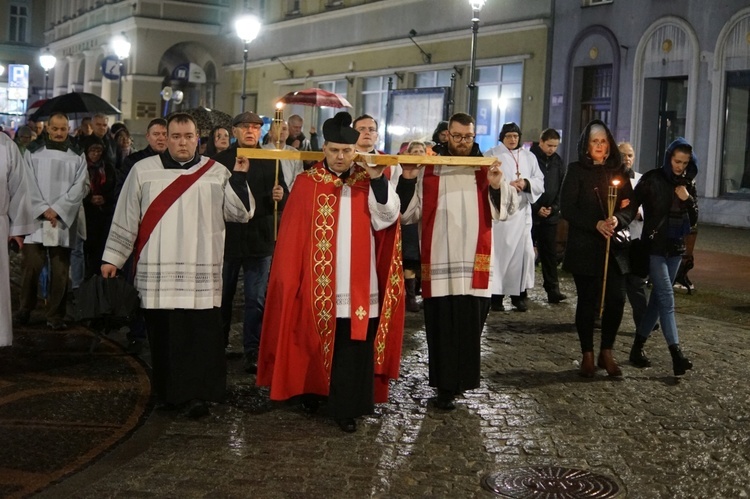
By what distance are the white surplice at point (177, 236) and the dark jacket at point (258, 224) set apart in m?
1.42

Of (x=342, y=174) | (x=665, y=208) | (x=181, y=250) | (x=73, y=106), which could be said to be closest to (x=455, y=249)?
(x=342, y=174)

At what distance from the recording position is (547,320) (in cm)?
1117

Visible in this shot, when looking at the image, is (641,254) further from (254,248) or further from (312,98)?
(312,98)

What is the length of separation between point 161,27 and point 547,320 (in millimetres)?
33031

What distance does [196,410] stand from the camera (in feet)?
22.9

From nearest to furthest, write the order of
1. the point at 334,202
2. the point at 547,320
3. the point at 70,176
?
the point at 334,202 → the point at 70,176 → the point at 547,320

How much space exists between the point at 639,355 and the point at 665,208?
3.94 ft

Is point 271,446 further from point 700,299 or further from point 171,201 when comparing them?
point 700,299

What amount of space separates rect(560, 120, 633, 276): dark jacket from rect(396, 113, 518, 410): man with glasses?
1158mm

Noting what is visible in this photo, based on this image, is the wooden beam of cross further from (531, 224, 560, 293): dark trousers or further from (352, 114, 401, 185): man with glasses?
(531, 224, 560, 293): dark trousers

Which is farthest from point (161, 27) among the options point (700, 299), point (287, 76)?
point (700, 299)

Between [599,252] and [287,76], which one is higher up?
[287,76]

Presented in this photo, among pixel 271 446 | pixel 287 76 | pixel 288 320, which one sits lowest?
pixel 271 446

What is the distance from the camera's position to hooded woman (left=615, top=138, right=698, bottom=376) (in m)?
Result: 8.49
